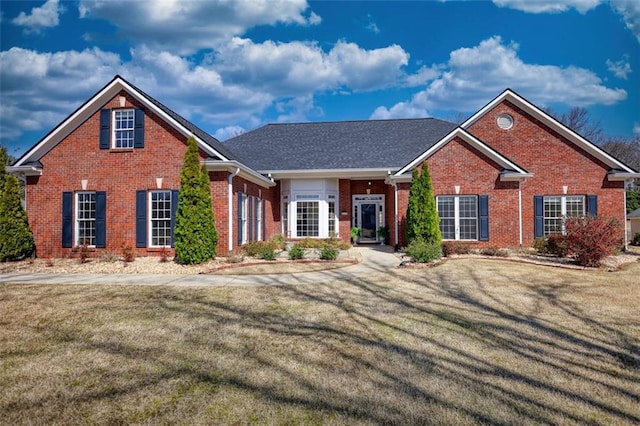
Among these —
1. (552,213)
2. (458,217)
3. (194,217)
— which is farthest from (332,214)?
(552,213)

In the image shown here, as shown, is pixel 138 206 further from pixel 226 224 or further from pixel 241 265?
pixel 241 265

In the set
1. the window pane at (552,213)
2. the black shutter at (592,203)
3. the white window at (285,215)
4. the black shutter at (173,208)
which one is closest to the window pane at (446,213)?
the window pane at (552,213)

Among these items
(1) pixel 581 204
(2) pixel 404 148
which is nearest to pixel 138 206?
(2) pixel 404 148

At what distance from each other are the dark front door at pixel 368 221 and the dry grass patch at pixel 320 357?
41.3ft

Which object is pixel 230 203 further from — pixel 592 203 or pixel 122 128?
pixel 592 203

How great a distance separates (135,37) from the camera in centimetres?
1688

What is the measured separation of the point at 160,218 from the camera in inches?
578

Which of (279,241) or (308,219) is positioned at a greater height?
(308,219)

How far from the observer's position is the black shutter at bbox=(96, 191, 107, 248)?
Result: 48.2ft

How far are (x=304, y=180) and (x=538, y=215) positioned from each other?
1088cm

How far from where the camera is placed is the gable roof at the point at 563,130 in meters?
17.0

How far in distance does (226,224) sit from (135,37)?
944 cm

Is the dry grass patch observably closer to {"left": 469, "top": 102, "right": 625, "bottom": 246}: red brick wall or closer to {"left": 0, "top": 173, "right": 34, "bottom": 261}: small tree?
{"left": 0, "top": 173, "right": 34, "bottom": 261}: small tree

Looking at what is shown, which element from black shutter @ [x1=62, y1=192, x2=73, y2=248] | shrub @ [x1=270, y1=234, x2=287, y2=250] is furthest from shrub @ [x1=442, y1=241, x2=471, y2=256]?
black shutter @ [x1=62, y1=192, x2=73, y2=248]
